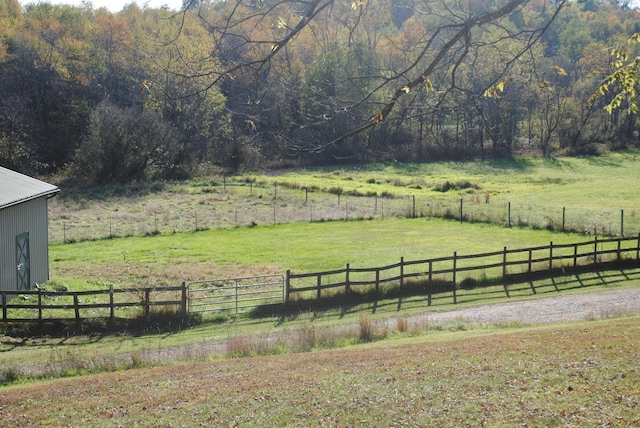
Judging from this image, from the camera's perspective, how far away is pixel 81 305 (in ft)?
63.8

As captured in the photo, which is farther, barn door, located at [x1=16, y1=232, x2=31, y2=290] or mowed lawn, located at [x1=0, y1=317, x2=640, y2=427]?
barn door, located at [x1=16, y1=232, x2=31, y2=290]

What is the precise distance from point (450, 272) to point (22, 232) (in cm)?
1508

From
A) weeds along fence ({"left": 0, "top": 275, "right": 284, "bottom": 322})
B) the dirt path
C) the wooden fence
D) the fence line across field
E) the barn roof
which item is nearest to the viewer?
the dirt path

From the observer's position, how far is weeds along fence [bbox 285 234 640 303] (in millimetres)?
22562

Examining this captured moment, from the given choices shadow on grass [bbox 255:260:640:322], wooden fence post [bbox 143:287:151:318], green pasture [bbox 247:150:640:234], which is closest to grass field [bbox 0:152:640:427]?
shadow on grass [bbox 255:260:640:322]

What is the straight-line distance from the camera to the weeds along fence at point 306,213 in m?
34.5

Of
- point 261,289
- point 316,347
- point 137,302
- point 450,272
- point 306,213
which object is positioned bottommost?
point 316,347

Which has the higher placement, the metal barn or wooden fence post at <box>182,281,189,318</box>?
the metal barn

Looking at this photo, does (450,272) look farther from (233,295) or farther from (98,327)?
(98,327)

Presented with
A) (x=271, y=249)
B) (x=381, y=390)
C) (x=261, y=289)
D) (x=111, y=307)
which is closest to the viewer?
(x=381, y=390)

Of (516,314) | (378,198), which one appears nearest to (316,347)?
(516,314)

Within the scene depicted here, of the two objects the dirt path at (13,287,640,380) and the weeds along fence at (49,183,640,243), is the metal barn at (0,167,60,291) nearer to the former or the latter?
the dirt path at (13,287,640,380)

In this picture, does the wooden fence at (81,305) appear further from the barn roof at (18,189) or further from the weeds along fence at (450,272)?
the weeds along fence at (450,272)

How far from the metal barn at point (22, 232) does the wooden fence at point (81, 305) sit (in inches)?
51.0
